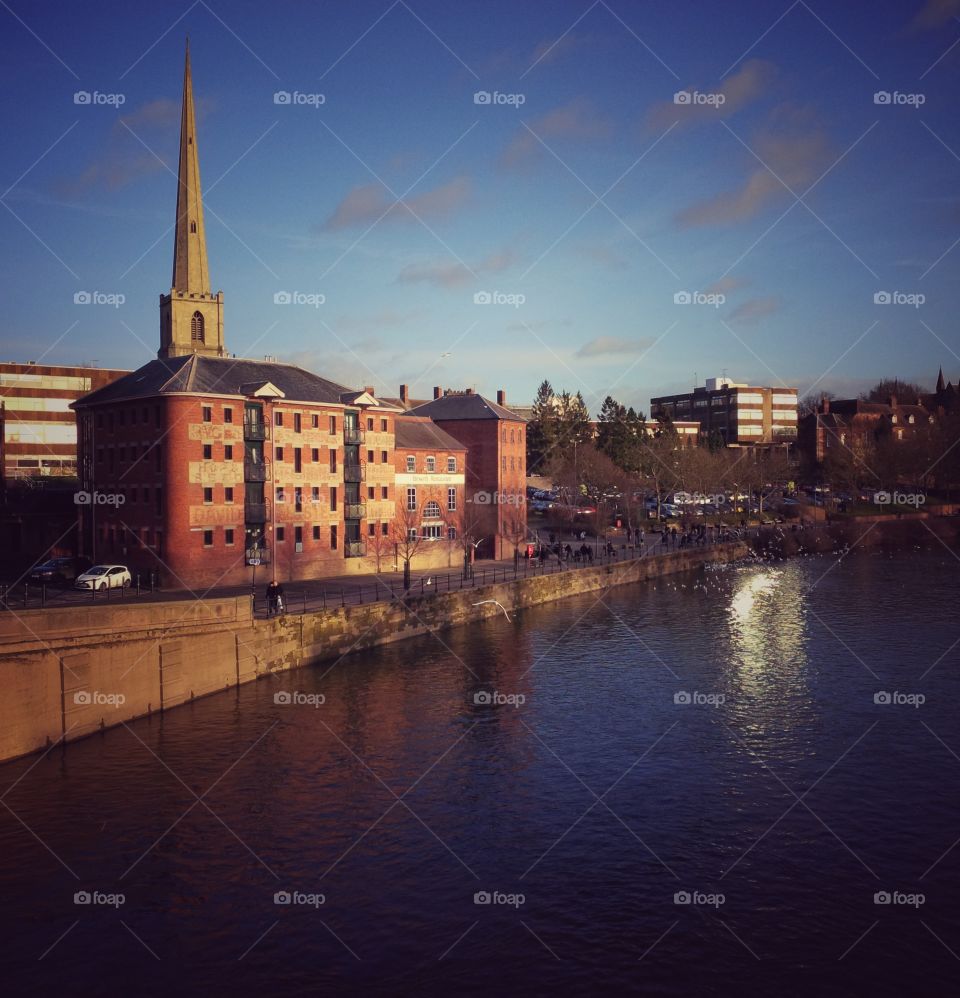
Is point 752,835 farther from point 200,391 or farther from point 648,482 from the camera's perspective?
point 648,482

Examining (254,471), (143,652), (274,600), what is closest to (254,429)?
(254,471)

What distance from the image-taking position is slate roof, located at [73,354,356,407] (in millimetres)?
56603

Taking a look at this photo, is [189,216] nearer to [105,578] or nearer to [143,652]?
[105,578]

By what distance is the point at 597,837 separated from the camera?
27.6 m

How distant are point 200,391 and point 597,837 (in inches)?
1510

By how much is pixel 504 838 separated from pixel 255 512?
3591 cm

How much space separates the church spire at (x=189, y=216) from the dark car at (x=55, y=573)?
76.7 ft

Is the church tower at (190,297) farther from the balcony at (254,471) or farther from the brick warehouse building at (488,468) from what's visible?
the brick warehouse building at (488,468)

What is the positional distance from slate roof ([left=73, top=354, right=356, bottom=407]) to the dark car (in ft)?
35.9

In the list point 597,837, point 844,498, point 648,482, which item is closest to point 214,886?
point 597,837

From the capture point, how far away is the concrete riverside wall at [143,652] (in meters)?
32.9

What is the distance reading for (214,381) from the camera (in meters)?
57.9

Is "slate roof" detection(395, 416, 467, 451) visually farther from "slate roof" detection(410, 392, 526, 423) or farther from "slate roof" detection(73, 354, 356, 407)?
"slate roof" detection(73, 354, 356, 407)

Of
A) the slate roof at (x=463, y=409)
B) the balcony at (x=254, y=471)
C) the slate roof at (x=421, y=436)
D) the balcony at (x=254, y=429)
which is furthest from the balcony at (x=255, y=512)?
the slate roof at (x=463, y=409)
